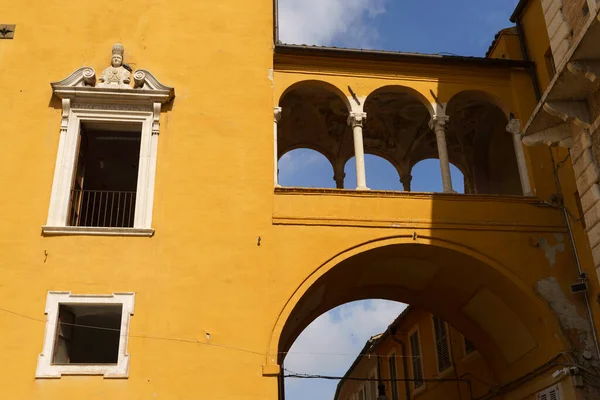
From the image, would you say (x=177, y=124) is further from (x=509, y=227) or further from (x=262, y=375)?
(x=509, y=227)

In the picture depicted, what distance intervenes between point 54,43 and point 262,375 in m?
7.40

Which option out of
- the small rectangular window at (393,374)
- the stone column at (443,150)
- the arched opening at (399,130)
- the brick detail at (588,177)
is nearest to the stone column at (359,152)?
the stone column at (443,150)

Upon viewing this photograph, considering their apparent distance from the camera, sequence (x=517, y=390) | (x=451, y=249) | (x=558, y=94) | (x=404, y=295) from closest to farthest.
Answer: (x=558, y=94), (x=451, y=249), (x=517, y=390), (x=404, y=295)

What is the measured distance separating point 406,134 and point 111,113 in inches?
287

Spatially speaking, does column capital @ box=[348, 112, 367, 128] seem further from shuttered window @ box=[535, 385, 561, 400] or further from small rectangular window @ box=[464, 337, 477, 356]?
small rectangular window @ box=[464, 337, 477, 356]

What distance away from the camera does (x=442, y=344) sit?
18953 mm

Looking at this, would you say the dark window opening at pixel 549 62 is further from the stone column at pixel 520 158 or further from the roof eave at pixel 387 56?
the stone column at pixel 520 158

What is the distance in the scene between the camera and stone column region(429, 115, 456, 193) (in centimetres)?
1356

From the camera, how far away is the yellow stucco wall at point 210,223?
1106cm

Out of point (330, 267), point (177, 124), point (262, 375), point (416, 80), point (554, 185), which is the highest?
point (416, 80)

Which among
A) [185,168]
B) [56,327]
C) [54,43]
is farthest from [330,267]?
[54,43]

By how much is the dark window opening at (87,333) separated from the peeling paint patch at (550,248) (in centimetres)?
747

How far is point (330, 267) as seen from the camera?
12.2 meters

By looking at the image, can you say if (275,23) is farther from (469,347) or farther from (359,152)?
(469,347)
